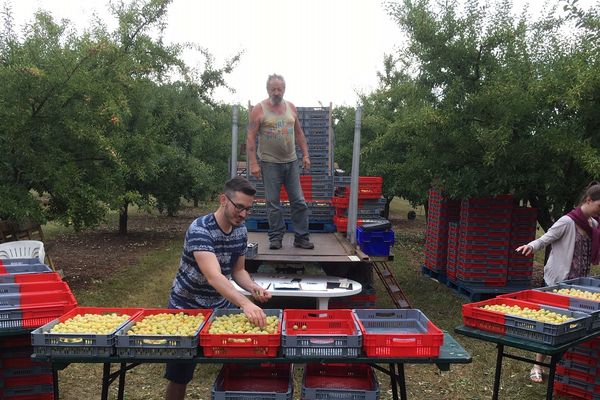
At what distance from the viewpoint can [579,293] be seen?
4.77 metres

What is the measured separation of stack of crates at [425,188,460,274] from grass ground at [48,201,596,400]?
0.48 m

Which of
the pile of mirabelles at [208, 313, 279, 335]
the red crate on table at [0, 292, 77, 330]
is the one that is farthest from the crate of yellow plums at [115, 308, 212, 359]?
the red crate on table at [0, 292, 77, 330]

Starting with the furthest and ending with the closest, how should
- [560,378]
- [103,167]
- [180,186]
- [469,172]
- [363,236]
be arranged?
[180,186] < [103,167] < [469,172] < [363,236] < [560,378]

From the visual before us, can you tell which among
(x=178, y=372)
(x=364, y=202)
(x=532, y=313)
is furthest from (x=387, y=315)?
(x=364, y=202)

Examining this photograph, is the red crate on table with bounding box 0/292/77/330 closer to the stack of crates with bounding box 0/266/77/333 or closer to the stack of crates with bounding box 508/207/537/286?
the stack of crates with bounding box 0/266/77/333

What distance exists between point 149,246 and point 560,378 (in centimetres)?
1166

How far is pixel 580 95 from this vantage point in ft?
23.6

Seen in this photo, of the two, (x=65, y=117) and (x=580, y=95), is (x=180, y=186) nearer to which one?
(x=65, y=117)

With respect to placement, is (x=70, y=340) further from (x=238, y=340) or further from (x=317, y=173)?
(x=317, y=173)

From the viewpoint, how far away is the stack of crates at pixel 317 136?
31.1ft

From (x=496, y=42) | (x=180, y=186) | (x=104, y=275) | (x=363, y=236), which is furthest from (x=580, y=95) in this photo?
(x=180, y=186)

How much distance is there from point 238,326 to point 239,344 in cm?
20

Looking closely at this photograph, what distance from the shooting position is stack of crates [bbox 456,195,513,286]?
879 centimetres

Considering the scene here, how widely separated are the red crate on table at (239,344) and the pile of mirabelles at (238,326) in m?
0.06
